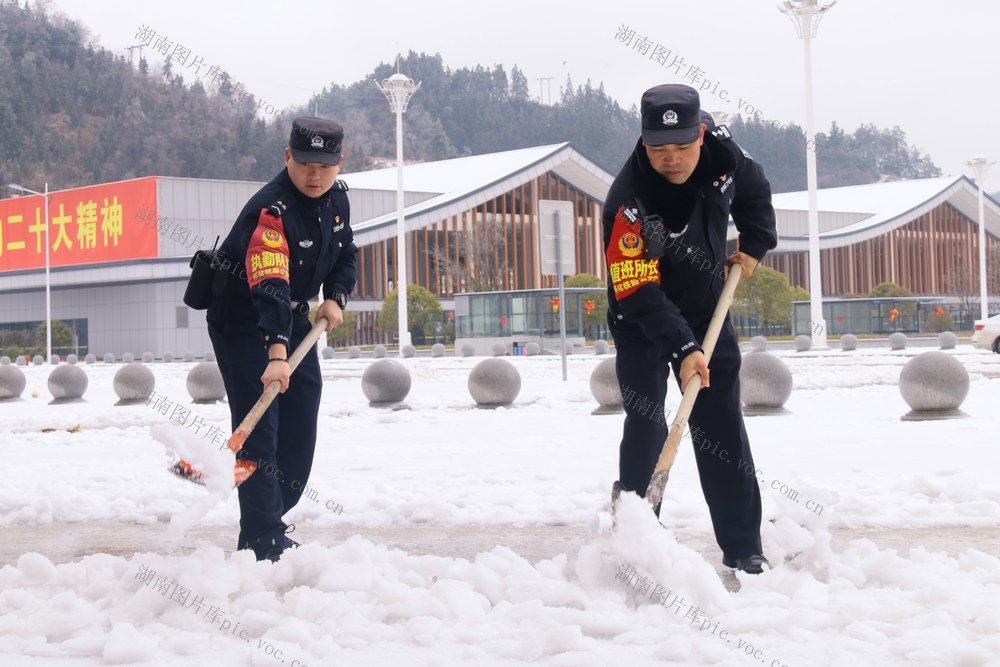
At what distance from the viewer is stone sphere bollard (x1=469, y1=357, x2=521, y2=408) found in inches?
550

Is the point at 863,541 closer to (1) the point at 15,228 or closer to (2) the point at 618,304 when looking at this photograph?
(2) the point at 618,304

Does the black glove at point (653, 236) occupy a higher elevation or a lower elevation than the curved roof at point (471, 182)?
lower

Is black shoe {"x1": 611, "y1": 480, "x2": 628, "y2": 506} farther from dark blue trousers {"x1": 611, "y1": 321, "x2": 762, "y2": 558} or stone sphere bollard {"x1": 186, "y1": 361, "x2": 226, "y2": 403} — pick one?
stone sphere bollard {"x1": 186, "y1": 361, "x2": 226, "y2": 403}

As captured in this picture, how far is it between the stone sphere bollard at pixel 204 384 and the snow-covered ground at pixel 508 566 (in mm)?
6975

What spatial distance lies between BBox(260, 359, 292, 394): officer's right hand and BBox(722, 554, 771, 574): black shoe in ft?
5.71

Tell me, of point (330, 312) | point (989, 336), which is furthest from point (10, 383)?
point (989, 336)

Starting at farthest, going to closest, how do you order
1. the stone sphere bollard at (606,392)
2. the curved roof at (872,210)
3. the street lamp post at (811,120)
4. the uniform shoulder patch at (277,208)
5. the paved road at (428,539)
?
the curved roof at (872,210) < the street lamp post at (811,120) < the stone sphere bollard at (606,392) < the paved road at (428,539) < the uniform shoulder patch at (277,208)

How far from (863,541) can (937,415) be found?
6.67 m

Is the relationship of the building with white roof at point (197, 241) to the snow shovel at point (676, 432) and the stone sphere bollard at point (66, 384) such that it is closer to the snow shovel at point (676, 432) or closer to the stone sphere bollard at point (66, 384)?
the stone sphere bollard at point (66, 384)

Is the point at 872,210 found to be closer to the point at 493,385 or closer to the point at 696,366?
the point at 493,385

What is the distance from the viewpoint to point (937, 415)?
10867mm

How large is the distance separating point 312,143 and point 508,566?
67.8 inches

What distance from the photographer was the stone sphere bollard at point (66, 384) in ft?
57.7

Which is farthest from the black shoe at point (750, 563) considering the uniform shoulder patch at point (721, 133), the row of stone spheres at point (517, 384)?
the row of stone spheres at point (517, 384)
